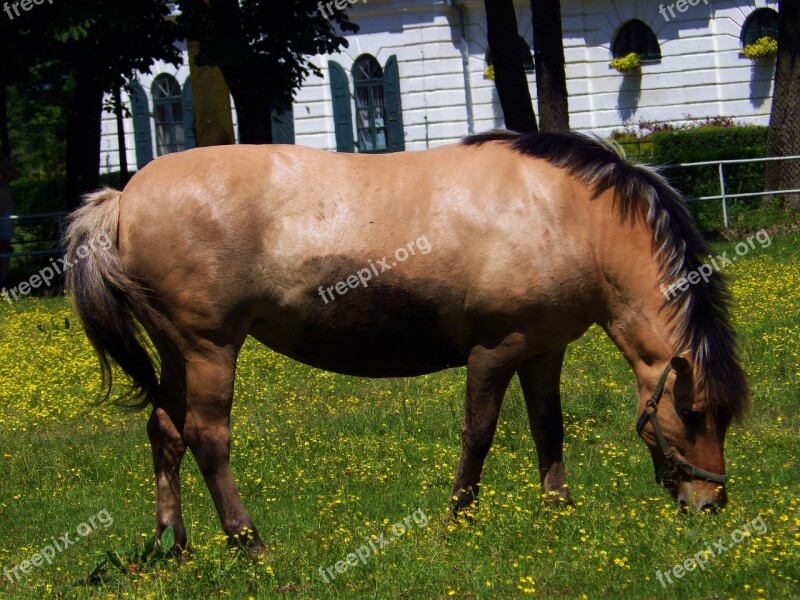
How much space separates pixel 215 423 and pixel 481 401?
151cm

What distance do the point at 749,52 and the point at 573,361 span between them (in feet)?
72.3

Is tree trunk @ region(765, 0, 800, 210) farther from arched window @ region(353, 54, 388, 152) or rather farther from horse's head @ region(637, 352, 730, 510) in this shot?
horse's head @ region(637, 352, 730, 510)

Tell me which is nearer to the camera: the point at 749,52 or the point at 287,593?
the point at 287,593

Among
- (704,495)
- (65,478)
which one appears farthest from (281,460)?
(704,495)

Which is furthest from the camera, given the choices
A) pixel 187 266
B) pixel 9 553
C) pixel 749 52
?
pixel 749 52

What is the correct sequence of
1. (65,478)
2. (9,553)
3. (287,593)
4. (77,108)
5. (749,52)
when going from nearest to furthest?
(287,593) → (9,553) → (65,478) → (77,108) → (749,52)

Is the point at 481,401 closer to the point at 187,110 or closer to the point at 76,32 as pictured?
the point at 76,32

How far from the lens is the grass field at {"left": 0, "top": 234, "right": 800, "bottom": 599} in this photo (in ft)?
19.5

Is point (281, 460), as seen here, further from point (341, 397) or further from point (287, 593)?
point (287, 593)

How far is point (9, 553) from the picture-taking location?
722cm

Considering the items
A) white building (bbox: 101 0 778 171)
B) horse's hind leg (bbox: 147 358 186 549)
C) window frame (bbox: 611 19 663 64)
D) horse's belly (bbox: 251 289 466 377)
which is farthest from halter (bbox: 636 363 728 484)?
window frame (bbox: 611 19 663 64)

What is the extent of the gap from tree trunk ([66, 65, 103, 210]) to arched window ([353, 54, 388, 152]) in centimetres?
1257

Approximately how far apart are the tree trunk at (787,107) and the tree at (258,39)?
794cm

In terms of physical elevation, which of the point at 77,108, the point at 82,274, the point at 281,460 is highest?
the point at 77,108
